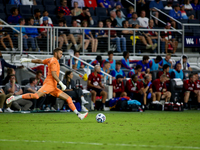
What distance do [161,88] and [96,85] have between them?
2902 mm

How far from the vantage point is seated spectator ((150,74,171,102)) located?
1856 cm

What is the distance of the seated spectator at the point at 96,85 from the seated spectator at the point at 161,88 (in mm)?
2303

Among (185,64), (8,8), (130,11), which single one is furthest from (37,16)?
(185,64)

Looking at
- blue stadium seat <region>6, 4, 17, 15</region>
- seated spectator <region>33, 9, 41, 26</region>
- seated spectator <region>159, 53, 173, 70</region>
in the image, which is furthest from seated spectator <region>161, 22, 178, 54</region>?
blue stadium seat <region>6, 4, 17, 15</region>

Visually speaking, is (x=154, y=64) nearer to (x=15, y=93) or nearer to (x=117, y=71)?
(x=117, y=71)

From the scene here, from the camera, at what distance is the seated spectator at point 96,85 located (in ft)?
58.0

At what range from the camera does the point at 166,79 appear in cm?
1873

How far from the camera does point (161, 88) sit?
18625 mm

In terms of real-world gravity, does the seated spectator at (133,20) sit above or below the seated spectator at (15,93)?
above

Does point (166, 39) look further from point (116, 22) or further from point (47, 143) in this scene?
point (47, 143)

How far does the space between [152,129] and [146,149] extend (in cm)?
308

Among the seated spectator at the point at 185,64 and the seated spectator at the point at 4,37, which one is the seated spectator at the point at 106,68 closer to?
the seated spectator at the point at 4,37

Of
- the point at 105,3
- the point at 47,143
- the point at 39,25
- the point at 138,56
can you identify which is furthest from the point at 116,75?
the point at 47,143

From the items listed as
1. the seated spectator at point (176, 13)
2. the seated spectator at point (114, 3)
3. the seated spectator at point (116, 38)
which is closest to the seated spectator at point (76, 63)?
the seated spectator at point (116, 38)
